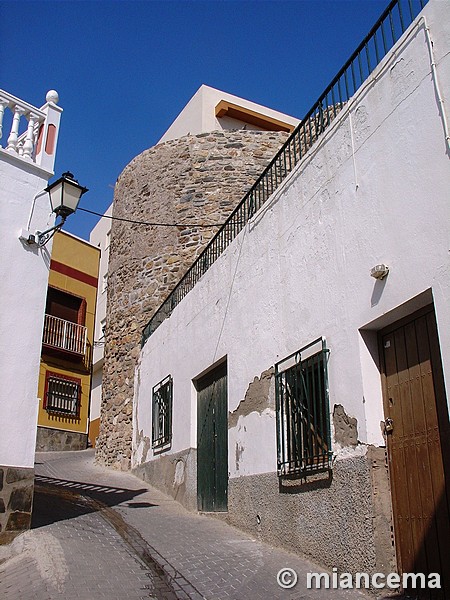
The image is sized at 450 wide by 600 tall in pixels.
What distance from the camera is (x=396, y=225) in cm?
503

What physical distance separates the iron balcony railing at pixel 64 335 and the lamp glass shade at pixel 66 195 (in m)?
13.1

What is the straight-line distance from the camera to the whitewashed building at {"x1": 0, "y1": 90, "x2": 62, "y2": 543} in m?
6.78

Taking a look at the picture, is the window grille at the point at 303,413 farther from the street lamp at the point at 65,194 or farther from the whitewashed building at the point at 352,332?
the street lamp at the point at 65,194

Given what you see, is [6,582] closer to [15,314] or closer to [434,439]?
[15,314]

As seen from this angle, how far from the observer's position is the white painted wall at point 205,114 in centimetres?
2189

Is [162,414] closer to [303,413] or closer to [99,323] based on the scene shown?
[303,413]

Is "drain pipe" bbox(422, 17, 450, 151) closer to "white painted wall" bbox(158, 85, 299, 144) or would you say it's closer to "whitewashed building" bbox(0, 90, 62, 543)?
"whitewashed building" bbox(0, 90, 62, 543)

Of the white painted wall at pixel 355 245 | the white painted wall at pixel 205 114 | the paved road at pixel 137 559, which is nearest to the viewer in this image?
the white painted wall at pixel 355 245

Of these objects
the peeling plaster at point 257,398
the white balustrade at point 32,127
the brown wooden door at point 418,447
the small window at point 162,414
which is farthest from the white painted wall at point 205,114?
the brown wooden door at point 418,447

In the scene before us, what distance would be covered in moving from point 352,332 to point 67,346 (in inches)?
645

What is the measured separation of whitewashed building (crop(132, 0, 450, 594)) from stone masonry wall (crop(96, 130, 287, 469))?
576 cm

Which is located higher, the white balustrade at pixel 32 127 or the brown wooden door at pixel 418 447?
the white balustrade at pixel 32 127

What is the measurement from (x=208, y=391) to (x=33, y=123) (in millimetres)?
4641

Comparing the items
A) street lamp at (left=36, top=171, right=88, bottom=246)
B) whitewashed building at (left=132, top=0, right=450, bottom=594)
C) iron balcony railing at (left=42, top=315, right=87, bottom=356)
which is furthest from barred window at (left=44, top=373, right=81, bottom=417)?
street lamp at (left=36, top=171, right=88, bottom=246)
